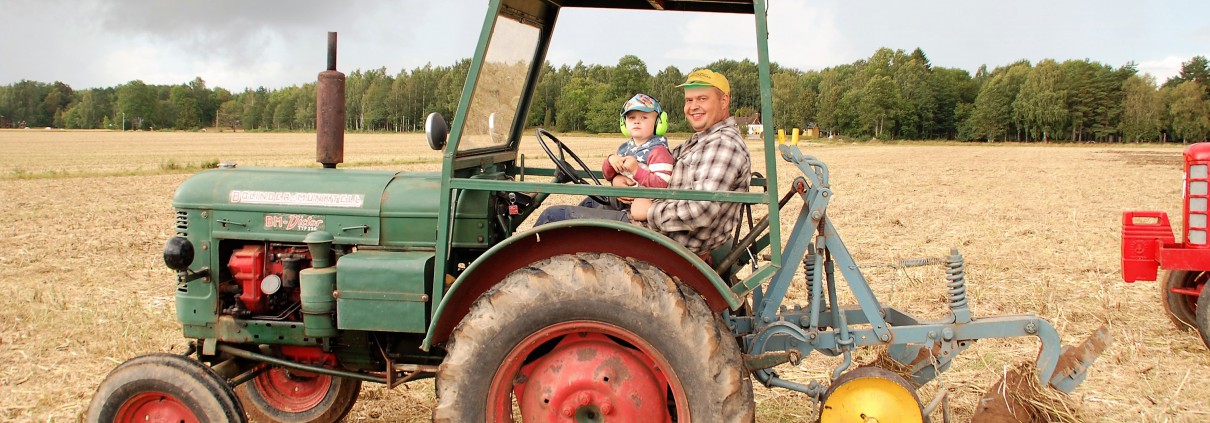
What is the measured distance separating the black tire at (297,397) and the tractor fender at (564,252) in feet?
4.65

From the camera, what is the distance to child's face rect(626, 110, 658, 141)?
449cm

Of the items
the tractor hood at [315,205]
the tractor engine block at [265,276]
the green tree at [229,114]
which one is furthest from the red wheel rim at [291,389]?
the green tree at [229,114]

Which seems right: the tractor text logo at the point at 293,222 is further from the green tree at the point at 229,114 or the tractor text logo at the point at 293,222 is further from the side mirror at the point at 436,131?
the green tree at the point at 229,114

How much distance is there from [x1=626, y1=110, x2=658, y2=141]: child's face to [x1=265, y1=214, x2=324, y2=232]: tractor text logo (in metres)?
1.69

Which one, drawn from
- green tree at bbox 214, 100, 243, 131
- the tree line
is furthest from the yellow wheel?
green tree at bbox 214, 100, 243, 131

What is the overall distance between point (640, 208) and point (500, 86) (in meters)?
1.01

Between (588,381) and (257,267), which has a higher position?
(257,267)

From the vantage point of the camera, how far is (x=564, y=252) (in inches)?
133

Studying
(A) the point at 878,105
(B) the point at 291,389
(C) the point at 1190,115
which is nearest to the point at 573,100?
(B) the point at 291,389

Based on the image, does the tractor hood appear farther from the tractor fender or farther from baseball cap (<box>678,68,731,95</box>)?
baseball cap (<box>678,68,731,95</box>)

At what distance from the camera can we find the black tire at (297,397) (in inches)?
179

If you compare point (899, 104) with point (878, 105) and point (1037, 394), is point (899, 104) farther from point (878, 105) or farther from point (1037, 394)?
point (1037, 394)

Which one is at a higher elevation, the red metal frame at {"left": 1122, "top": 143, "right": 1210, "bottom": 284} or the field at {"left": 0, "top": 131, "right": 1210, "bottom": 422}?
the red metal frame at {"left": 1122, "top": 143, "right": 1210, "bottom": 284}

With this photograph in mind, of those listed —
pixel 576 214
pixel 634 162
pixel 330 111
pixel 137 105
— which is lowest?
pixel 576 214
